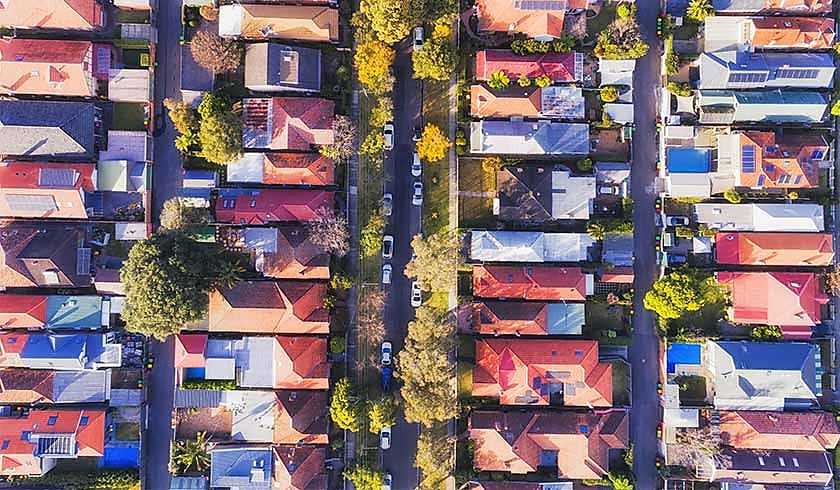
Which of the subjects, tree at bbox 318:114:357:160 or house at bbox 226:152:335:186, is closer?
tree at bbox 318:114:357:160

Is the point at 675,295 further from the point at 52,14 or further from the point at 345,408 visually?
the point at 52,14

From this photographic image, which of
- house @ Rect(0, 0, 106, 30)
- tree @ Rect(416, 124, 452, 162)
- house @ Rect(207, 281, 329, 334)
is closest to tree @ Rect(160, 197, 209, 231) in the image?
house @ Rect(207, 281, 329, 334)

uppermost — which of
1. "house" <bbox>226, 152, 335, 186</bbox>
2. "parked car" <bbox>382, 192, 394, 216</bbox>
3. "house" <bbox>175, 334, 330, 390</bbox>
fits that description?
"house" <bbox>226, 152, 335, 186</bbox>

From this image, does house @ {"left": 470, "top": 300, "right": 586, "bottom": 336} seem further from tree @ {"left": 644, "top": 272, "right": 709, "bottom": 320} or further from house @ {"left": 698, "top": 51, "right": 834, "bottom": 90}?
house @ {"left": 698, "top": 51, "right": 834, "bottom": 90}

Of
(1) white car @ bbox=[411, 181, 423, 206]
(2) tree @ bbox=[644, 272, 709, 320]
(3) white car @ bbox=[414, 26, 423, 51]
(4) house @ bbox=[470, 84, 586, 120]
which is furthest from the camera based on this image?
(1) white car @ bbox=[411, 181, 423, 206]

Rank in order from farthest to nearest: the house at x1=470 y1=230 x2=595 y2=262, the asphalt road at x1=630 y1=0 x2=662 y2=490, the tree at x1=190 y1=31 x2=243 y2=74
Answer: the asphalt road at x1=630 y1=0 x2=662 y2=490
the house at x1=470 y1=230 x2=595 y2=262
the tree at x1=190 y1=31 x2=243 y2=74

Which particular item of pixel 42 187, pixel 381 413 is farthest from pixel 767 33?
pixel 42 187
